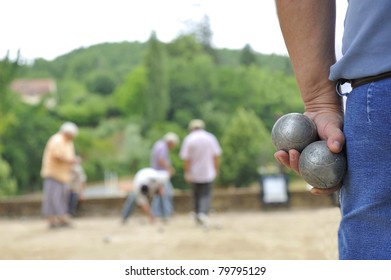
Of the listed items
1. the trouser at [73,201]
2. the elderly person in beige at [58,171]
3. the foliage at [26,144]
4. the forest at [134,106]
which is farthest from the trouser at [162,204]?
the foliage at [26,144]

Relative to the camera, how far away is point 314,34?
1.23 m

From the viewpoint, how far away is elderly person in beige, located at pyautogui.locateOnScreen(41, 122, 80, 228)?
8289 millimetres

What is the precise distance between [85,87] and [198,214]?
78.9ft

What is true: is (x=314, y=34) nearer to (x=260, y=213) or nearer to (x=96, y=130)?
(x=260, y=213)

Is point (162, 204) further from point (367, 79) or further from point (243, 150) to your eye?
point (243, 150)

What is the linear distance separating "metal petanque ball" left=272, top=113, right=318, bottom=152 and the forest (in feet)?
46.4

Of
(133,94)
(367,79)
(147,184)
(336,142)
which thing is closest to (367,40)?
(367,79)

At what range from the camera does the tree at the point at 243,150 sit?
57.0 feet

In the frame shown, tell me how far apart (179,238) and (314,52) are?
5.93m

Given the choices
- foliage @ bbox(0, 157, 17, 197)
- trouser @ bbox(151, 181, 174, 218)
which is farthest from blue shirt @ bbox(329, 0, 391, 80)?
foliage @ bbox(0, 157, 17, 197)

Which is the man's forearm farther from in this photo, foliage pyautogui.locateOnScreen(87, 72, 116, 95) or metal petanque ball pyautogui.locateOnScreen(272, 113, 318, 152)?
foliage pyautogui.locateOnScreen(87, 72, 116, 95)

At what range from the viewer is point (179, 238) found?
7012 millimetres
